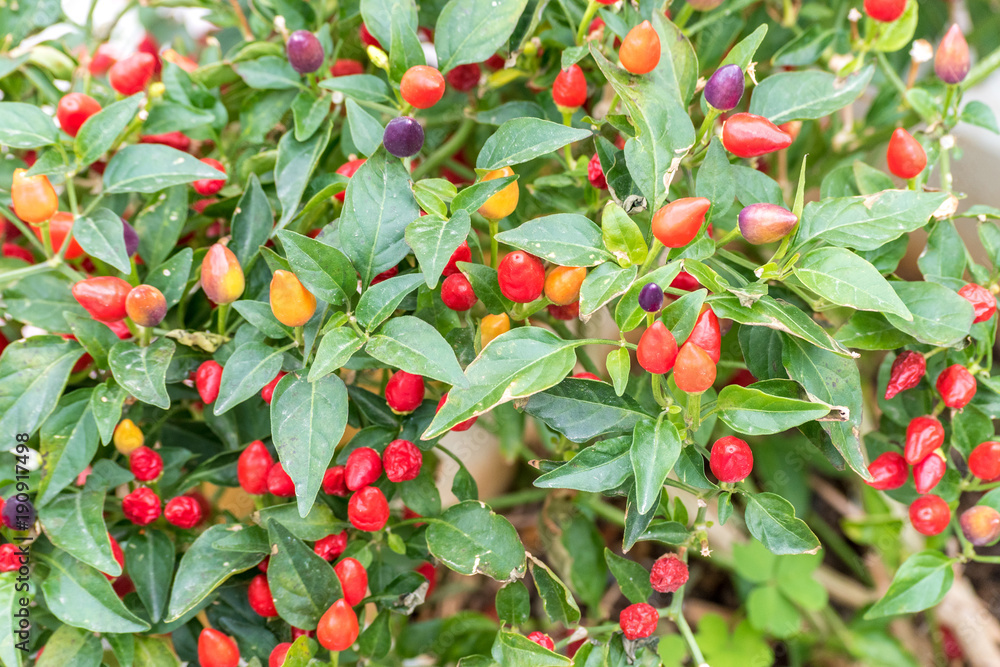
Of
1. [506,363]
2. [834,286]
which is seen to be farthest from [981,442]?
[506,363]

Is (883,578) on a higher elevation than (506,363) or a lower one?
lower

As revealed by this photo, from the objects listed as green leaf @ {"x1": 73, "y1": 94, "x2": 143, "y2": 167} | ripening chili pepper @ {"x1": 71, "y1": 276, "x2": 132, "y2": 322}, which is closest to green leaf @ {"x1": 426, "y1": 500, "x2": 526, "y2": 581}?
ripening chili pepper @ {"x1": 71, "y1": 276, "x2": 132, "y2": 322}

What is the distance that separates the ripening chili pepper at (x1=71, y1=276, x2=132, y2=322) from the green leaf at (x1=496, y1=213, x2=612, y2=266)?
330mm

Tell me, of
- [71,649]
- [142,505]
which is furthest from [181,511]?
[71,649]

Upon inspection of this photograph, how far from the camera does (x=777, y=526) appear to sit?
57 centimetres

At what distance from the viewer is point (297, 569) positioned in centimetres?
60

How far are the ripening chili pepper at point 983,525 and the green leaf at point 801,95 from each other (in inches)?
14.4

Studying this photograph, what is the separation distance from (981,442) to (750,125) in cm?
37

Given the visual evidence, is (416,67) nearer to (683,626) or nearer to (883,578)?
(683,626)

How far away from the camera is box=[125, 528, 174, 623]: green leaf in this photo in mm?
664

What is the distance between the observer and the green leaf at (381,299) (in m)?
0.54

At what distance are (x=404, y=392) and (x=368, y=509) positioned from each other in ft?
0.32

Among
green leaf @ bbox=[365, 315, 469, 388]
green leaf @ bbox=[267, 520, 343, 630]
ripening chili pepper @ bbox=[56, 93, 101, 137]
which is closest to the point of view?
green leaf @ bbox=[365, 315, 469, 388]

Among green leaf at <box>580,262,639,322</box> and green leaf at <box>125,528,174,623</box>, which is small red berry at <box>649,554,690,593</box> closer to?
green leaf at <box>580,262,639,322</box>
